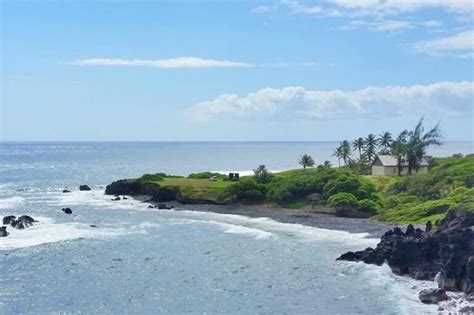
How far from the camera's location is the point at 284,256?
6394cm

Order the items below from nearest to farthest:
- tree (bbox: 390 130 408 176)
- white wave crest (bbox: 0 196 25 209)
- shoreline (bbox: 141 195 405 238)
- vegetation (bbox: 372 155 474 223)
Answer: shoreline (bbox: 141 195 405 238), vegetation (bbox: 372 155 474 223), white wave crest (bbox: 0 196 25 209), tree (bbox: 390 130 408 176)

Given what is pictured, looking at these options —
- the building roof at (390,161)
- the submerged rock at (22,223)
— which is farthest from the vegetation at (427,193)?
the submerged rock at (22,223)

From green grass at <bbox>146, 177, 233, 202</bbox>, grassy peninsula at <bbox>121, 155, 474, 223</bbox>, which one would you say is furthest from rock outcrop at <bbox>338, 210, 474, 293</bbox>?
green grass at <bbox>146, 177, 233, 202</bbox>

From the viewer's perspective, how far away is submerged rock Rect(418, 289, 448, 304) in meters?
44.8

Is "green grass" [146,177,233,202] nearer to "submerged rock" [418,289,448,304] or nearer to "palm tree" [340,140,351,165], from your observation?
"palm tree" [340,140,351,165]

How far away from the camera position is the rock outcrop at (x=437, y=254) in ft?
155

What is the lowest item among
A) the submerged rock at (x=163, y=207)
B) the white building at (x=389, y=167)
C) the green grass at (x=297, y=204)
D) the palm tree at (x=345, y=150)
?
the submerged rock at (x=163, y=207)

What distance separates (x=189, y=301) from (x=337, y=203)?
52.1 meters

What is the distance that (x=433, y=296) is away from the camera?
148 feet

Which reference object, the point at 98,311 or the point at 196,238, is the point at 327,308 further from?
the point at 196,238

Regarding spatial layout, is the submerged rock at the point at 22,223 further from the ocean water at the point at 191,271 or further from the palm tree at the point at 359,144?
the palm tree at the point at 359,144

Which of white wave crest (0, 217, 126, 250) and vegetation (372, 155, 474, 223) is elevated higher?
vegetation (372, 155, 474, 223)

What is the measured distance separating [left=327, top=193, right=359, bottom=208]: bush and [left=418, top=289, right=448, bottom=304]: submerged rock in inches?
1916

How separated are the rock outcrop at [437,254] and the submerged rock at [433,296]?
204 centimetres
